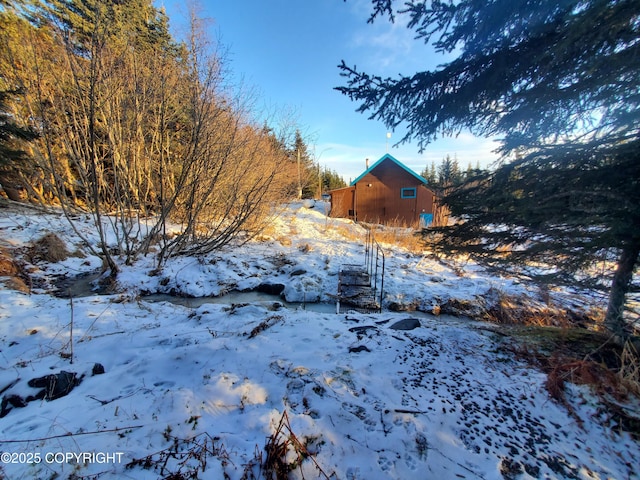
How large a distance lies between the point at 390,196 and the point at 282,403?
61.0ft

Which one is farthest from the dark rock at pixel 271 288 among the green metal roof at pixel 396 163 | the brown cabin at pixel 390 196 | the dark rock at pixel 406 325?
the green metal roof at pixel 396 163

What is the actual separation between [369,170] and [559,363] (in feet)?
59.2

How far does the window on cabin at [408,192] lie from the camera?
60.6ft

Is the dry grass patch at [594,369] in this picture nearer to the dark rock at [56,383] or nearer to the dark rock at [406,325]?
the dark rock at [406,325]

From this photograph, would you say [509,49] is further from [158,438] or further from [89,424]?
[89,424]

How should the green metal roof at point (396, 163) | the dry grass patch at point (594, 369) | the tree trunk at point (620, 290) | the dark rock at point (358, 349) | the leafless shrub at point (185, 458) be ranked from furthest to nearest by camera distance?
the green metal roof at point (396, 163) → the dark rock at point (358, 349) → the tree trunk at point (620, 290) → the dry grass patch at point (594, 369) → the leafless shrub at point (185, 458)

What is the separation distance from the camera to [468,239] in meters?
3.10

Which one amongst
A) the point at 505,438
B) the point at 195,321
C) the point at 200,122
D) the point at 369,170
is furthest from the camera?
the point at 369,170

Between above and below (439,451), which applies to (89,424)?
above

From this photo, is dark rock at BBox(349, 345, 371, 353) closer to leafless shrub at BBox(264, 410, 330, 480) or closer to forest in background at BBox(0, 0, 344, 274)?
leafless shrub at BBox(264, 410, 330, 480)

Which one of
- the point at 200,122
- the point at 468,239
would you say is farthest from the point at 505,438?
the point at 200,122

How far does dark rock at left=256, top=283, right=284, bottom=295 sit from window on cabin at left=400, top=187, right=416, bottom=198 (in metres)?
14.4

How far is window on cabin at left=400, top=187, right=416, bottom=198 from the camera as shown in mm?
→ 18484

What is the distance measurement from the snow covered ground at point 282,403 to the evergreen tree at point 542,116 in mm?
1362
